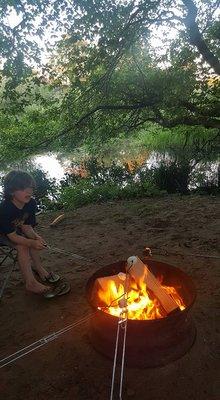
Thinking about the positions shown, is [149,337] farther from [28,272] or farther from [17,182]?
[17,182]

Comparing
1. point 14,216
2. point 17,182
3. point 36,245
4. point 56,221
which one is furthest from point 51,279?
point 56,221

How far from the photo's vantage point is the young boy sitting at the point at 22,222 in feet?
12.8

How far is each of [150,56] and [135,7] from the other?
5.68ft

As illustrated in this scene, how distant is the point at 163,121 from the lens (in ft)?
35.6

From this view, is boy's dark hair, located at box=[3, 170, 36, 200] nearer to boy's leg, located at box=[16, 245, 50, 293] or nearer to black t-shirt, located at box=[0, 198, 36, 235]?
black t-shirt, located at box=[0, 198, 36, 235]

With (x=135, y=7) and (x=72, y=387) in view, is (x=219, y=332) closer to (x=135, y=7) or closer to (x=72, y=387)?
(x=72, y=387)

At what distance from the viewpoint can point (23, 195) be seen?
13.0ft

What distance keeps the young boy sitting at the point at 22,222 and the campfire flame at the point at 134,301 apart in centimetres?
104

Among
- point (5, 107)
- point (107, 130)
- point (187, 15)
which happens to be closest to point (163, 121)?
point (107, 130)

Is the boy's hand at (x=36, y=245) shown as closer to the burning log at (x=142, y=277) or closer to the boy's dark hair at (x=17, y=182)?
the boy's dark hair at (x=17, y=182)

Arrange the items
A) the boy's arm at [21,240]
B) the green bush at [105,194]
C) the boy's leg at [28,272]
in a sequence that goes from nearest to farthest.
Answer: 1. the boy's arm at [21,240]
2. the boy's leg at [28,272]
3. the green bush at [105,194]

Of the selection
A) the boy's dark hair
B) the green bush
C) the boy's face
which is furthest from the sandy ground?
the green bush

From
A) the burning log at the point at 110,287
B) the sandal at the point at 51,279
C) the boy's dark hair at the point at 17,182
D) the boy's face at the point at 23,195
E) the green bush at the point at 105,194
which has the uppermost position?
the boy's dark hair at the point at 17,182

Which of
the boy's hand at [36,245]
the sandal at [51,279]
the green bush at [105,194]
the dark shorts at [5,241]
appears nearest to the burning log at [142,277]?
the boy's hand at [36,245]
